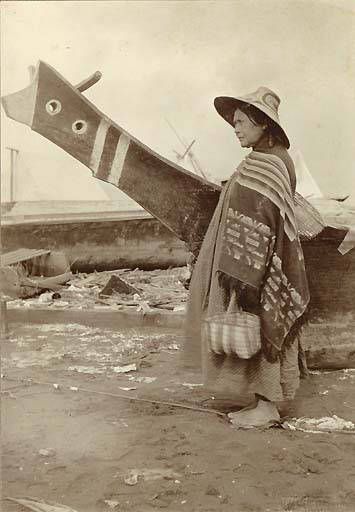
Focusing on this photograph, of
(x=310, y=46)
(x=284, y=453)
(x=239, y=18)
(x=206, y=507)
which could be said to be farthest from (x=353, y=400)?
(x=239, y=18)

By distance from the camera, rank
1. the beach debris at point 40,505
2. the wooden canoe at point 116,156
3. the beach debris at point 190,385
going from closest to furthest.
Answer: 1. the beach debris at point 40,505
2. the wooden canoe at point 116,156
3. the beach debris at point 190,385

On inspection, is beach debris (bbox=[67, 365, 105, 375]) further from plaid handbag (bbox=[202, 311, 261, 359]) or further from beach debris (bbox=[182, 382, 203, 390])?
plaid handbag (bbox=[202, 311, 261, 359])

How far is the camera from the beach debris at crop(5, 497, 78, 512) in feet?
7.01

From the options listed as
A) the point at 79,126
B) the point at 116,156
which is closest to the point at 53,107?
the point at 79,126

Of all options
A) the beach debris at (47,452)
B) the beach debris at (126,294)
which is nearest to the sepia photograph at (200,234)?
the beach debris at (47,452)

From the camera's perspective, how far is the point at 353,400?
9.74 feet

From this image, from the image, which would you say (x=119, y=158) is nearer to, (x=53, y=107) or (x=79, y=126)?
(x=79, y=126)

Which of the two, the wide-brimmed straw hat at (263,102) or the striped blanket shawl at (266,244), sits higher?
the wide-brimmed straw hat at (263,102)

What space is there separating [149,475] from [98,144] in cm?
153

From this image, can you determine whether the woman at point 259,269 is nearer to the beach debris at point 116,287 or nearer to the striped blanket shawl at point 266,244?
the striped blanket shawl at point 266,244

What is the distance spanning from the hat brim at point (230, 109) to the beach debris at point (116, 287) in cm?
180

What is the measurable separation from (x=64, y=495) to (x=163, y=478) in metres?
0.37

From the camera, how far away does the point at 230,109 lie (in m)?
2.88

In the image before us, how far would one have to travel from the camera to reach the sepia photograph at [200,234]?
93.5 inches
